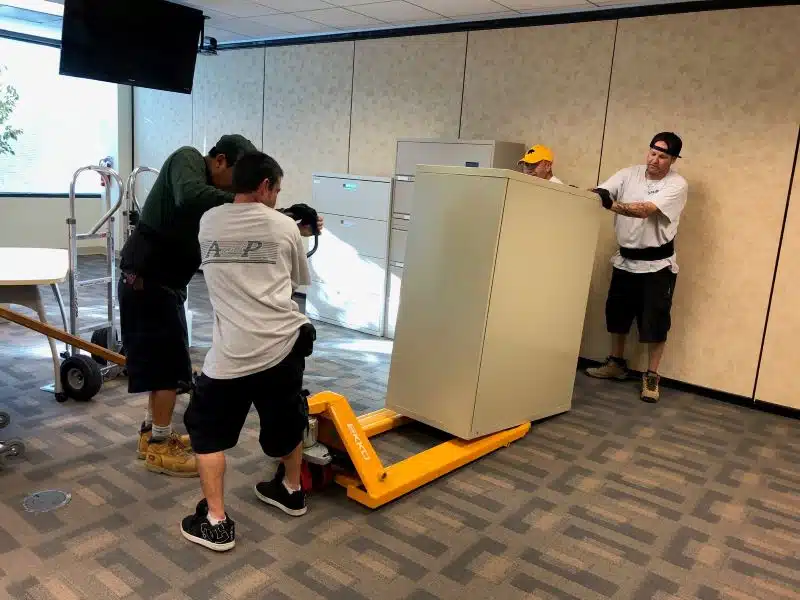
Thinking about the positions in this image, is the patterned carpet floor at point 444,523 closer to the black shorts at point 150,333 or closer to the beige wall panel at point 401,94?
the black shorts at point 150,333

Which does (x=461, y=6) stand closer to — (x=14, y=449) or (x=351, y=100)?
(x=351, y=100)

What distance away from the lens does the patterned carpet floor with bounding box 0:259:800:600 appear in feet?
6.93

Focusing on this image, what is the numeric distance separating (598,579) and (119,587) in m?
1.59

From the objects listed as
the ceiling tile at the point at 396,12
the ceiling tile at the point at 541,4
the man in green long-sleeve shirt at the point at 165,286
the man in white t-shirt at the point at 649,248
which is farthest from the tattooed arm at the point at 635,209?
the ceiling tile at the point at 396,12

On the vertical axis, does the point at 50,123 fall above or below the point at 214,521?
above

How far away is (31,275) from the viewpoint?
2.99 meters

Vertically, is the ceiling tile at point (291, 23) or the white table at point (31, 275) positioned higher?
the ceiling tile at point (291, 23)

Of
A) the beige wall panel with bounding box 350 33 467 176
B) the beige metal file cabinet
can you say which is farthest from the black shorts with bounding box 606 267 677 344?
the beige wall panel with bounding box 350 33 467 176

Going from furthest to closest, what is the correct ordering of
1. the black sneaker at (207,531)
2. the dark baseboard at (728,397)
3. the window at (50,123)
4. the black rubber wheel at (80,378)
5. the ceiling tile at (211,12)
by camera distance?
the window at (50,123), the ceiling tile at (211,12), the dark baseboard at (728,397), the black rubber wheel at (80,378), the black sneaker at (207,531)

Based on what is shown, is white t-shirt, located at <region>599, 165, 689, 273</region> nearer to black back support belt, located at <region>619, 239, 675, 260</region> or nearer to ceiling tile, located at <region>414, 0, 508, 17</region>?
black back support belt, located at <region>619, 239, 675, 260</region>

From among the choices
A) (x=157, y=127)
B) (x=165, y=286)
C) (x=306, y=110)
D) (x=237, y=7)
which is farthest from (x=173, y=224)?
(x=157, y=127)

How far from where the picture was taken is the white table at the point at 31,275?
2.95 meters

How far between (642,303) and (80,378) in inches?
139

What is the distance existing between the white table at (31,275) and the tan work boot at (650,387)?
3.53 m
